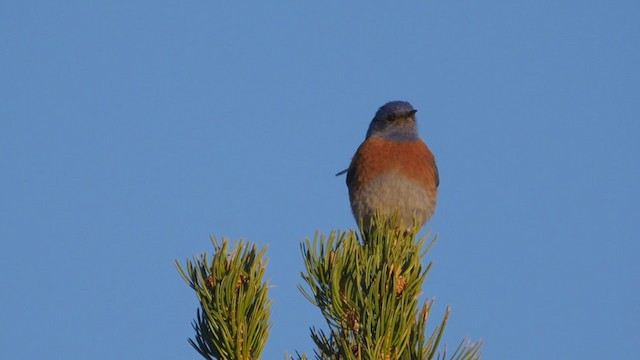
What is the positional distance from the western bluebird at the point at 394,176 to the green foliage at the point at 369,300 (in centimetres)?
426

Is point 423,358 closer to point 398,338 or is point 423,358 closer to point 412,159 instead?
point 398,338

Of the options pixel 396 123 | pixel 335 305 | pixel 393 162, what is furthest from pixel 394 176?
pixel 335 305

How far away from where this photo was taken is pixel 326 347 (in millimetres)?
3250

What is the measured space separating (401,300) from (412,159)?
519cm

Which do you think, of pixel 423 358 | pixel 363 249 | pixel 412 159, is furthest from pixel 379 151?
pixel 423 358

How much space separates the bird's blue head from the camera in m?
8.88

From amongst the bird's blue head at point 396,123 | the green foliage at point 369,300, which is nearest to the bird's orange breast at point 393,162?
the bird's blue head at point 396,123

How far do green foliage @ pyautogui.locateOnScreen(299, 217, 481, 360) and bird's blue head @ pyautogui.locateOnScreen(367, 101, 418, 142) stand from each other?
5299mm

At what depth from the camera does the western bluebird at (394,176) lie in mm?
8078

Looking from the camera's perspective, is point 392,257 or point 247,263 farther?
point 392,257

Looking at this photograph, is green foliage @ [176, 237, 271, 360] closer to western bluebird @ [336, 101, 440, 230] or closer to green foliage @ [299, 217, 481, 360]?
green foliage @ [299, 217, 481, 360]

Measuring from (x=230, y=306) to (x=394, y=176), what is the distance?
517 cm

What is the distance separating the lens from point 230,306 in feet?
10.3

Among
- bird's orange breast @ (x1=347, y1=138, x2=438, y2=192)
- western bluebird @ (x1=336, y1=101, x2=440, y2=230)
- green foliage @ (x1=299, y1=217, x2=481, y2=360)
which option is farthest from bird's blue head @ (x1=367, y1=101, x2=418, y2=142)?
green foliage @ (x1=299, y1=217, x2=481, y2=360)
